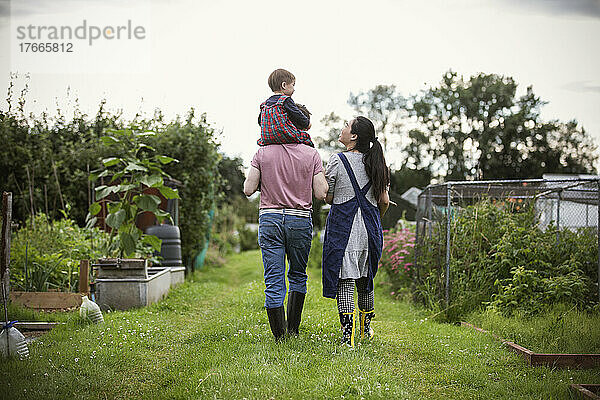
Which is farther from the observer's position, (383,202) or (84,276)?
(84,276)

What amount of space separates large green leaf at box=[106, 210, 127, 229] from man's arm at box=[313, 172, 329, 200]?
11.9 ft

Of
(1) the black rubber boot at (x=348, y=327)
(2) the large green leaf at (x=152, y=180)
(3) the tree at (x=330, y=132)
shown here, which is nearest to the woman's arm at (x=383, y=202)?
(1) the black rubber boot at (x=348, y=327)

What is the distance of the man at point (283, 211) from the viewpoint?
14.7ft

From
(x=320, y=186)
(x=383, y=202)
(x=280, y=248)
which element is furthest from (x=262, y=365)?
(x=383, y=202)

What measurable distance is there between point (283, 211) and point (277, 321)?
33.5 inches

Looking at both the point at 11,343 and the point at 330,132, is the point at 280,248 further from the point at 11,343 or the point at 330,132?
the point at 330,132

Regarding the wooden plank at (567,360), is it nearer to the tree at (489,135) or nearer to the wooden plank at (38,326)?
the wooden plank at (38,326)

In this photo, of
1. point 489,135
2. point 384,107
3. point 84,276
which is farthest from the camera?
point 384,107

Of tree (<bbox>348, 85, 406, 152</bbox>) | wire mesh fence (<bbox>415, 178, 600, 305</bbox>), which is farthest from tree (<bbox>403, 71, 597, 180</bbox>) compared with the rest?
wire mesh fence (<bbox>415, 178, 600, 305</bbox>)

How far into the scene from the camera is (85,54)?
6973 mm

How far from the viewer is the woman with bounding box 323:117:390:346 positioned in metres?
4.53

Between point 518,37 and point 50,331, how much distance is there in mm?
6628

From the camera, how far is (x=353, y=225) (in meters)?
4.57

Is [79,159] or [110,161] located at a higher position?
[79,159]
